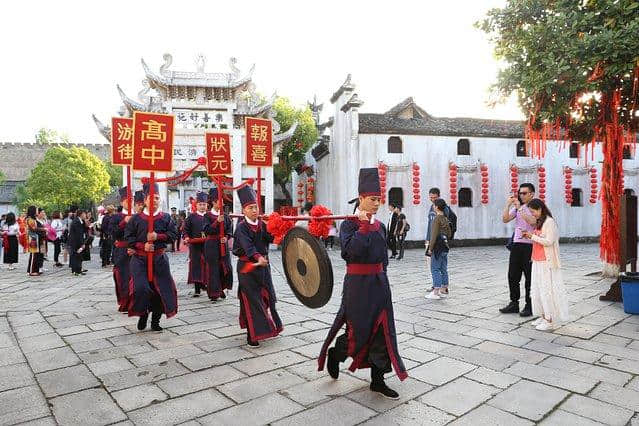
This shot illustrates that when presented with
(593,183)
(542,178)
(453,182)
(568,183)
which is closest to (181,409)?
(453,182)

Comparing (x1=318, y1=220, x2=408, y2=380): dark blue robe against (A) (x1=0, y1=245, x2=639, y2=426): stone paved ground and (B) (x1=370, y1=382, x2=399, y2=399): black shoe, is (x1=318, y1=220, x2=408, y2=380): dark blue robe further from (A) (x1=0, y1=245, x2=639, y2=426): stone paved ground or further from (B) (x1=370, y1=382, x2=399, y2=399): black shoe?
(A) (x1=0, y1=245, x2=639, y2=426): stone paved ground

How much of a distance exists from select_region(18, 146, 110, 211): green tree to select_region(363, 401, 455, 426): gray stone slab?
116 feet

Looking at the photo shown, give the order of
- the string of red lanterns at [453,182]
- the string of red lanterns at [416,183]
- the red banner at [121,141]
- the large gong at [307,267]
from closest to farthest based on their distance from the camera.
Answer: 1. the large gong at [307,267]
2. the red banner at [121,141]
3. the string of red lanterns at [416,183]
4. the string of red lanterns at [453,182]

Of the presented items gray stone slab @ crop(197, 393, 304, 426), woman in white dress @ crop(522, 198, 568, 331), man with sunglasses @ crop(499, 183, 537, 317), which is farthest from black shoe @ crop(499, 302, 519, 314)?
gray stone slab @ crop(197, 393, 304, 426)

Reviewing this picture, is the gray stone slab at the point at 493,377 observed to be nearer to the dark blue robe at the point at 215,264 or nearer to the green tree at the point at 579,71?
the dark blue robe at the point at 215,264

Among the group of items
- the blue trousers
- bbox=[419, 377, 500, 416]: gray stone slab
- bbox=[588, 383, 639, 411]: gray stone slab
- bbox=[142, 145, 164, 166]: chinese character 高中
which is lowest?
bbox=[588, 383, 639, 411]: gray stone slab

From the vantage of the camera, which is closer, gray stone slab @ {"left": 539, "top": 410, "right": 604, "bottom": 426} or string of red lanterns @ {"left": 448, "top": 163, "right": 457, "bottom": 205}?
gray stone slab @ {"left": 539, "top": 410, "right": 604, "bottom": 426}

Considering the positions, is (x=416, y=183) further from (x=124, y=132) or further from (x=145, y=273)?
(x=145, y=273)

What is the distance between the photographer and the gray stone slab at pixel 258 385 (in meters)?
3.42

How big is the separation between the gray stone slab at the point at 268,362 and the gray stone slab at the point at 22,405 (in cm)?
157

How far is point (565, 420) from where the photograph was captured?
2.96 m

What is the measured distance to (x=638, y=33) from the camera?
5961mm

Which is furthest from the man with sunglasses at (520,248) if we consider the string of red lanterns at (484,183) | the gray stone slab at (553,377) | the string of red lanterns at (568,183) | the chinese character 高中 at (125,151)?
the string of red lanterns at (568,183)

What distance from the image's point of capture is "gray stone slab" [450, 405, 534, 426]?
291 centimetres
